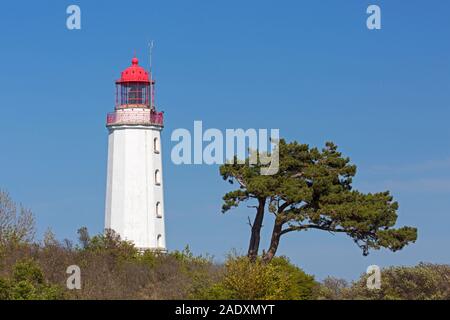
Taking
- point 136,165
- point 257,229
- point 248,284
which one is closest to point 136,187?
point 136,165

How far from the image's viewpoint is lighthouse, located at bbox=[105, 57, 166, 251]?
64.5 m

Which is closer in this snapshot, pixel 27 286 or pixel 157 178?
pixel 27 286

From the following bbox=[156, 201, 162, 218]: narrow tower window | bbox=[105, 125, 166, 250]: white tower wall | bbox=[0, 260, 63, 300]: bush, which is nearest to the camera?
bbox=[0, 260, 63, 300]: bush

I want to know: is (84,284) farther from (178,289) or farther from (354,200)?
(354,200)

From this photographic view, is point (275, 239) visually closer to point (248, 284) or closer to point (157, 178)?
point (157, 178)

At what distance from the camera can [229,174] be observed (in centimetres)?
6138

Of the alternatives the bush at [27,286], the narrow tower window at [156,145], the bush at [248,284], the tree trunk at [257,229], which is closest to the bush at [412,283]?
the tree trunk at [257,229]

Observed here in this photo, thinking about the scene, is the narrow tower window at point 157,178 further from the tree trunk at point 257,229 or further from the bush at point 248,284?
the bush at point 248,284

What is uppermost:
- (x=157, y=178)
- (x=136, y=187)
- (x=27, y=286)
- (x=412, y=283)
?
(x=157, y=178)

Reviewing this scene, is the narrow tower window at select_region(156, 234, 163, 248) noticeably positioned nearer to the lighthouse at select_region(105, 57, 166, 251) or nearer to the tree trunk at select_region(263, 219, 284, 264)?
the lighthouse at select_region(105, 57, 166, 251)

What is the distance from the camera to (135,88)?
65750 millimetres

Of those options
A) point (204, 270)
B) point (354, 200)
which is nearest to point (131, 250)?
point (204, 270)

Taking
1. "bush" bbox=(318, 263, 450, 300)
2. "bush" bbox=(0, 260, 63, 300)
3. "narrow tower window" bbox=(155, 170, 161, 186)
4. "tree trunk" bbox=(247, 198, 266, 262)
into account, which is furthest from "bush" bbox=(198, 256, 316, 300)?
"bush" bbox=(318, 263, 450, 300)

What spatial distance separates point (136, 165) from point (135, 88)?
11.7 ft
